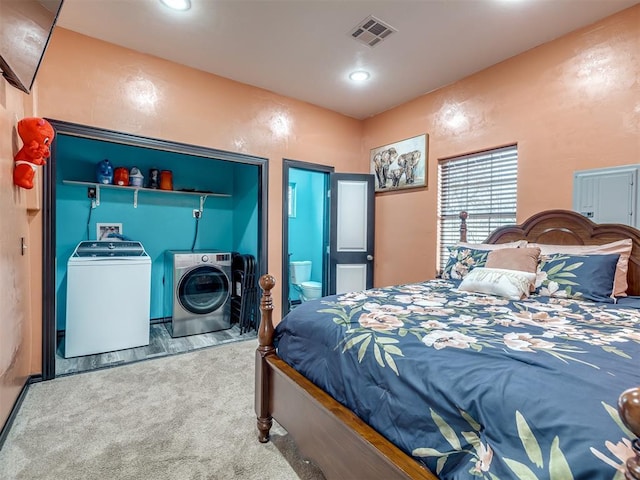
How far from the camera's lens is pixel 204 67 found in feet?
10.2

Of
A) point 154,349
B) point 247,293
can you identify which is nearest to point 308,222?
point 247,293

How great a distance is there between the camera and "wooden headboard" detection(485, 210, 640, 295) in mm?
2121

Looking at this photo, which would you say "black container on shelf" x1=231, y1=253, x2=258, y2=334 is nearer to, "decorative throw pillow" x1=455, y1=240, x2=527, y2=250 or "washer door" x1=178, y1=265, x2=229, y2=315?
"washer door" x1=178, y1=265, x2=229, y2=315

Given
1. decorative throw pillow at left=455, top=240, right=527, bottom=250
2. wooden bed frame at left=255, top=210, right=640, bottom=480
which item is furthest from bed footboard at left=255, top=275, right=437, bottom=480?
decorative throw pillow at left=455, top=240, right=527, bottom=250

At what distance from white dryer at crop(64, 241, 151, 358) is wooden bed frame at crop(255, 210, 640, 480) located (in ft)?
6.55

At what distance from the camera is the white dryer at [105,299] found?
114 inches

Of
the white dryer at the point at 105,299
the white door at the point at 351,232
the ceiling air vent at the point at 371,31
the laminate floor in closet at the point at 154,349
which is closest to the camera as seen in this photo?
the ceiling air vent at the point at 371,31

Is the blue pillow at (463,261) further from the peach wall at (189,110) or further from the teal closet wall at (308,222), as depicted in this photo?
the teal closet wall at (308,222)

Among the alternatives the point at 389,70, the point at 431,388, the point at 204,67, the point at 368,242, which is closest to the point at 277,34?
the point at 204,67

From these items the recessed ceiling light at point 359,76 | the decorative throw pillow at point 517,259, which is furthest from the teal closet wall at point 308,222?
the decorative throw pillow at point 517,259

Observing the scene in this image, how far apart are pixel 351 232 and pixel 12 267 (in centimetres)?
311

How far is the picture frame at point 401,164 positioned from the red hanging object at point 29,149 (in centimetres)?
324

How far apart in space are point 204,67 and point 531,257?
326 centimetres

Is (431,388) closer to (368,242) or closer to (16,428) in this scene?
(16,428)
